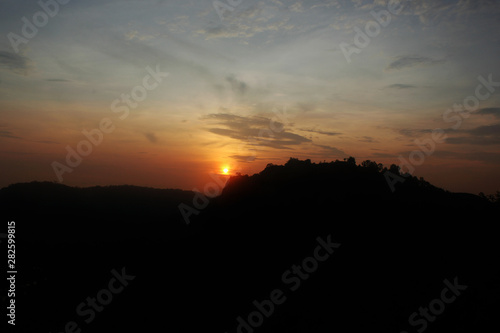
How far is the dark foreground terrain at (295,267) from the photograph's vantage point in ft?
75.7

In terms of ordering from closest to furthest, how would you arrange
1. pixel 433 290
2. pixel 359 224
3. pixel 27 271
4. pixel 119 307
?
pixel 433 290
pixel 119 307
pixel 359 224
pixel 27 271

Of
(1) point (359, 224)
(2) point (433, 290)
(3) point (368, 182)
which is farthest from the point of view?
(3) point (368, 182)

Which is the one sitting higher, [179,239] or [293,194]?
[293,194]

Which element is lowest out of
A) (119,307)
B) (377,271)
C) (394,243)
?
(119,307)

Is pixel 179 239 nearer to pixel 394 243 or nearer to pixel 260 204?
pixel 260 204

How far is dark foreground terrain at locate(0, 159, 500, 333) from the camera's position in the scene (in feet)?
75.7

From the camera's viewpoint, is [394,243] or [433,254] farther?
[394,243]

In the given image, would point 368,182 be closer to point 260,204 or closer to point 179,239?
point 260,204

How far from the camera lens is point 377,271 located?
2628 centimetres

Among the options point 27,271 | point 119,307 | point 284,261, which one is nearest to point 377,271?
point 284,261

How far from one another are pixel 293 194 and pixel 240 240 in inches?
349

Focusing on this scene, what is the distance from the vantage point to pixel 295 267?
2850 cm

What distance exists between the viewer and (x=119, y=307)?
28469 millimetres

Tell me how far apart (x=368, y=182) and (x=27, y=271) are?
47.1 metres
